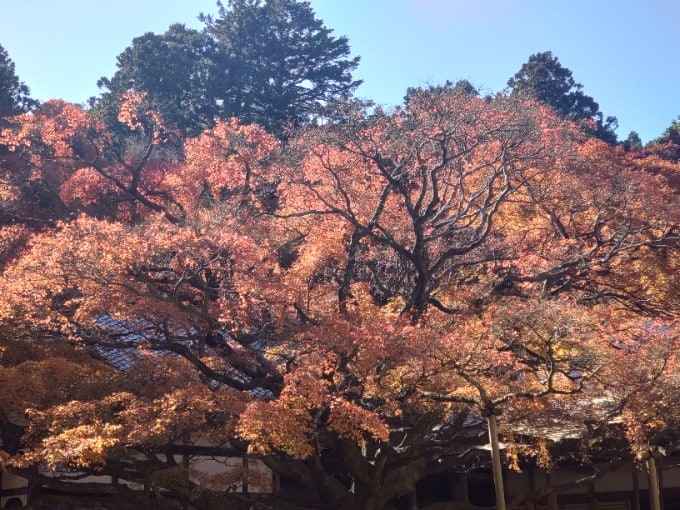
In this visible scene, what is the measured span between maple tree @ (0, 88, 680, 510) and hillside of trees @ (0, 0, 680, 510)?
47 mm

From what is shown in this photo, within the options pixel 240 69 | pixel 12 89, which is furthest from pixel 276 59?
pixel 12 89

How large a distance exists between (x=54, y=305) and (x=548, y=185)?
10893 mm

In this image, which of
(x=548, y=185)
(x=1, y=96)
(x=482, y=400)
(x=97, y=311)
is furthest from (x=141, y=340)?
(x=1, y=96)

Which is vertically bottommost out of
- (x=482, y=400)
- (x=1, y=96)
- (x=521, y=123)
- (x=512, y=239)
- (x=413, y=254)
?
(x=482, y=400)

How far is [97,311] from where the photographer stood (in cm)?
1148

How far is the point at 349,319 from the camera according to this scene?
35.8 feet

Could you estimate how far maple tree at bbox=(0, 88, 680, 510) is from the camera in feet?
31.2

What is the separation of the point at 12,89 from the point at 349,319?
19.3 meters

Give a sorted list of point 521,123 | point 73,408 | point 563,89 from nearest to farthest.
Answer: point 73,408
point 521,123
point 563,89

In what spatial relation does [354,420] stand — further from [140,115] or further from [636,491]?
[140,115]

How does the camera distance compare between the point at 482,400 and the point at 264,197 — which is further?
the point at 264,197

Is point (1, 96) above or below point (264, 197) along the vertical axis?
above

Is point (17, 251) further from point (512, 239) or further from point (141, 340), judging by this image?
point (512, 239)

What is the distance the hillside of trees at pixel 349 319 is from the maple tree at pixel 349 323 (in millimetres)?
47
